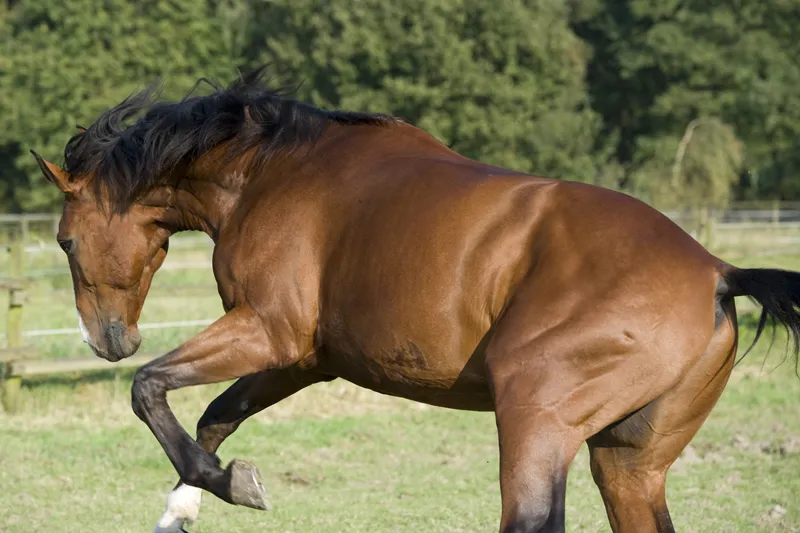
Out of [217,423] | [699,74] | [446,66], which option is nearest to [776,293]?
[217,423]

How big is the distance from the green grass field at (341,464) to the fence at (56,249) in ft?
0.92

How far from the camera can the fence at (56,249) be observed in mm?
9578

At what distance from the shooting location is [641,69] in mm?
47781

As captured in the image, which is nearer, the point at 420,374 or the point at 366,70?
the point at 420,374

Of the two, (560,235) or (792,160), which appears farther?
(792,160)

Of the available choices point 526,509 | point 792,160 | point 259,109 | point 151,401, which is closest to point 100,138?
point 259,109

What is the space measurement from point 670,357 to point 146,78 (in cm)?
3330

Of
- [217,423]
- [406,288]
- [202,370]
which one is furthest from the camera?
[217,423]

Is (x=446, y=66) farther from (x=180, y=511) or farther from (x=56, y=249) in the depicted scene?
(x=180, y=511)

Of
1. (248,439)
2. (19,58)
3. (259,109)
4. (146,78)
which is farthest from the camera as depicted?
(146,78)

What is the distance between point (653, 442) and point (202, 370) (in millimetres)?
1895

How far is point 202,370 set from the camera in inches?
177

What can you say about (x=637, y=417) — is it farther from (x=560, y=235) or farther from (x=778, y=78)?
(x=778, y=78)

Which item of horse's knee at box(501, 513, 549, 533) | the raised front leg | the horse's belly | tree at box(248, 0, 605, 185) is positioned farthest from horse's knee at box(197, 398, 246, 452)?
tree at box(248, 0, 605, 185)
